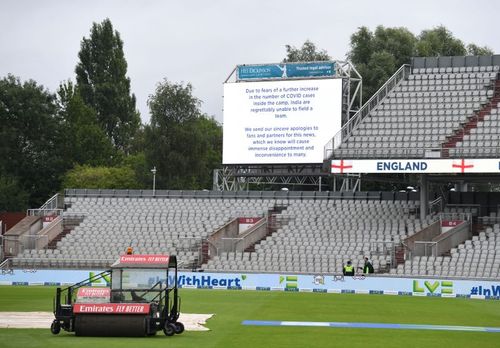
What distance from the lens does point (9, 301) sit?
124ft

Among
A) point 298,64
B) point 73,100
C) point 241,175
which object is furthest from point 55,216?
point 73,100

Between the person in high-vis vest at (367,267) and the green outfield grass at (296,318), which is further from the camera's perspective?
the person in high-vis vest at (367,267)

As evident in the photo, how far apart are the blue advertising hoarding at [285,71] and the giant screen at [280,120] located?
0.83 meters

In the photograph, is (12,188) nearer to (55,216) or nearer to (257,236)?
(55,216)

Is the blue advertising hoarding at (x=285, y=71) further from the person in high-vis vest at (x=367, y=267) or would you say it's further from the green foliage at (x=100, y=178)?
the green foliage at (x=100, y=178)

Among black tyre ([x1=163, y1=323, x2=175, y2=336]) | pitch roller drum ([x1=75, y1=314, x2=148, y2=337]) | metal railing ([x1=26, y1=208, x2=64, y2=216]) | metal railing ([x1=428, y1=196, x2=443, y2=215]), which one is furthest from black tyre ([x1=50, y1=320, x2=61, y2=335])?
metal railing ([x1=26, y1=208, x2=64, y2=216])

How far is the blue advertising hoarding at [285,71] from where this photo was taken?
61312 mm

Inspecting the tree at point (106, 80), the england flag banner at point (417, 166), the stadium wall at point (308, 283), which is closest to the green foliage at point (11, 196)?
the tree at point (106, 80)

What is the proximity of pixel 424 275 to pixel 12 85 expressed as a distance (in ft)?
156

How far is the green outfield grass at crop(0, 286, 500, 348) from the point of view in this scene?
24781 mm

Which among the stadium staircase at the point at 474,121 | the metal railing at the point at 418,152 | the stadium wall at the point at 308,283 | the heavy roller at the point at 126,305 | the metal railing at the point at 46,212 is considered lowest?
the stadium wall at the point at 308,283

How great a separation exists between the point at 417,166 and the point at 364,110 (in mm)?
7629

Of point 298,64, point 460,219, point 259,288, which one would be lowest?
point 259,288

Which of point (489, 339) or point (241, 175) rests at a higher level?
point (241, 175)
